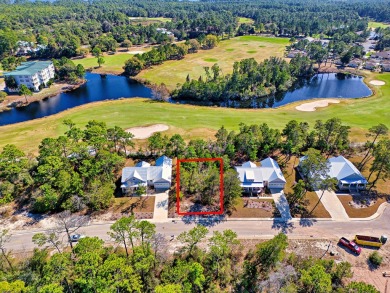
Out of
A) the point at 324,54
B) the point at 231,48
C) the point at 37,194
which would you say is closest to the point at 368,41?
the point at 324,54

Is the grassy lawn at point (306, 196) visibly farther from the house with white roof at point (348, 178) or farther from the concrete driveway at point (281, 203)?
the house with white roof at point (348, 178)

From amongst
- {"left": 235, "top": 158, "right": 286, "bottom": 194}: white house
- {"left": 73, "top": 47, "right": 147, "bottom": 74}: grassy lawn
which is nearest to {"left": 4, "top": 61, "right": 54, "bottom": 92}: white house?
{"left": 73, "top": 47, "right": 147, "bottom": 74}: grassy lawn

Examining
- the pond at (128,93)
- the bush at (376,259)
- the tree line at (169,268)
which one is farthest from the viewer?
the pond at (128,93)

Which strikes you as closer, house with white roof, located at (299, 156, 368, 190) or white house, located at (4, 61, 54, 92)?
house with white roof, located at (299, 156, 368, 190)

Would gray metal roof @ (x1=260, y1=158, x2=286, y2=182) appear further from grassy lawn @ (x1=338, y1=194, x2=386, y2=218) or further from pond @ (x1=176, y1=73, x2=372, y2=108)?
pond @ (x1=176, y1=73, x2=372, y2=108)

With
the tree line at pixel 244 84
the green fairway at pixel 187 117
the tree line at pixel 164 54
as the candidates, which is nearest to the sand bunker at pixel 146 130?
the green fairway at pixel 187 117

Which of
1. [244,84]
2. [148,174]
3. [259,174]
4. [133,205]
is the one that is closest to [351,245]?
[259,174]

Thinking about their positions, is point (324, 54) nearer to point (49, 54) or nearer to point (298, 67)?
point (298, 67)

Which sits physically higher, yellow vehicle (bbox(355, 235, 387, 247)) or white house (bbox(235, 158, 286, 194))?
white house (bbox(235, 158, 286, 194))
